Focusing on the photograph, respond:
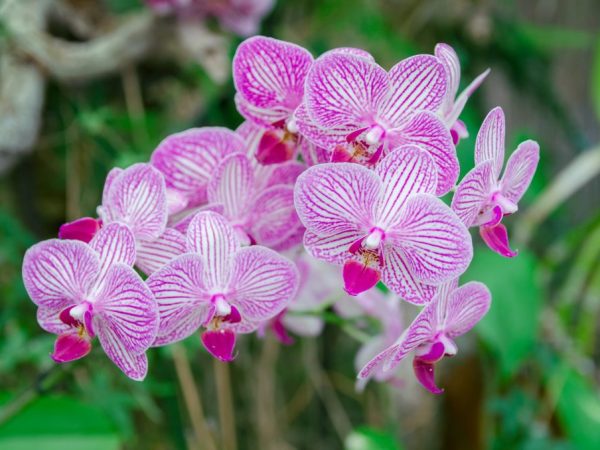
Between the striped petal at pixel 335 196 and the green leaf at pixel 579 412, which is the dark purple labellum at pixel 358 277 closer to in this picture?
the striped petal at pixel 335 196

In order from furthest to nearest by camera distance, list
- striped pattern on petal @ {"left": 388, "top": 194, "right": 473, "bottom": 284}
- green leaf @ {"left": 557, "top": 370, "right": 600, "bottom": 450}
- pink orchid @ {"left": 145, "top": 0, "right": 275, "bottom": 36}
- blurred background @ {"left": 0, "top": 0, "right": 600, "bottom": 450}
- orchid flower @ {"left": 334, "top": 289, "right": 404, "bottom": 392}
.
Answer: green leaf @ {"left": 557, "top": 370, "right": 600, "bottom": 450} < pink orchid @ {"left": 145, "top": 0, "right": 275, "bottom": 36} < blurred background @ {"left": 0, "top": 0, "right": 600, "bottom": 450} < orchid flower @ {"left": 334, "top": 289, "right": 404, "bottom": 392} < striped pattern on petal @ {"left": 388, "top": 194, "right": 473, "bottom": 284}

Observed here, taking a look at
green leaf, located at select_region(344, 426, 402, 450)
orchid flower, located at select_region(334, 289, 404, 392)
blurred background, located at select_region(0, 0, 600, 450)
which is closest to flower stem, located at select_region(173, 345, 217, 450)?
blurred background, located at select_region(0, 0, 600, 450)

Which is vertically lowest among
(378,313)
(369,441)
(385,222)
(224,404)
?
(224,404)

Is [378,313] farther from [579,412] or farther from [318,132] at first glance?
[579,412]

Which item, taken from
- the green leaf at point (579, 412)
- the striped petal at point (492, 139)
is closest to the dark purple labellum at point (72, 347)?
the striped petal at point (492, 139)

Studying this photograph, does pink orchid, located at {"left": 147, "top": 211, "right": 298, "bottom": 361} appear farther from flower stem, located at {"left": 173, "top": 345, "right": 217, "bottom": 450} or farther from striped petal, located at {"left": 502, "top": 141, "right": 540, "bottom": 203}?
flower stem, located at {"left": 173, "top": 345, "right": 217, "bottom": 450}

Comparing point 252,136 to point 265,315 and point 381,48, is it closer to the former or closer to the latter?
point 265,315

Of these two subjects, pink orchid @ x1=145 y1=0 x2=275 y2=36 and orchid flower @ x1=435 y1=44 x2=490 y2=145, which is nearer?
orchid flower @ x1=435 y1=44 x2=490 y2=145

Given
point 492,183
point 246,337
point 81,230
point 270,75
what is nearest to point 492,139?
point 492,183
